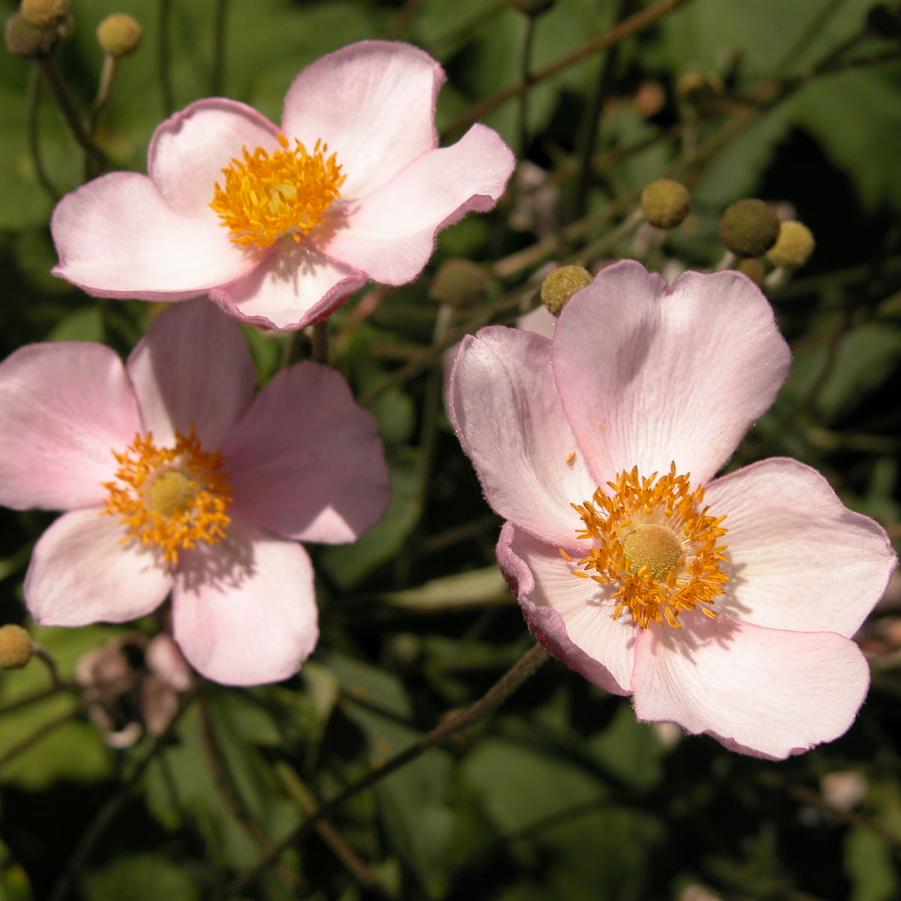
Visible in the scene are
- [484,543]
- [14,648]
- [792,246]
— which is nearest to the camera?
[14,648]

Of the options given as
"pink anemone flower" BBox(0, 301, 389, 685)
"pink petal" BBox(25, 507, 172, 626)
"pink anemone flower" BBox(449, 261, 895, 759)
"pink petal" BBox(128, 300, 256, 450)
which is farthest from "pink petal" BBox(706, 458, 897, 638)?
"pink petal" BBox(25, 507, 172, 626)

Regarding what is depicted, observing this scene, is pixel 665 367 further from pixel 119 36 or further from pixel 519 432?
pixel 119 36

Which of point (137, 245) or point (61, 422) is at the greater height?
point (137, 245)

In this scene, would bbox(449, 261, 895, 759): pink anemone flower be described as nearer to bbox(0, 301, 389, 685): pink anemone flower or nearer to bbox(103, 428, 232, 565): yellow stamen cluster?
bbox(0, 301, 389, 685): pink anemone flower

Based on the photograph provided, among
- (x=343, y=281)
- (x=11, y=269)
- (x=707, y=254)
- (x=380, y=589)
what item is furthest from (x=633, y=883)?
(x=11, y=269)

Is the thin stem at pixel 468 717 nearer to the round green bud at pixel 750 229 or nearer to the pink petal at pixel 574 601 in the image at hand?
the pink petal at pixel 574 601

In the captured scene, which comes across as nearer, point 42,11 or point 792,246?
point 42,11

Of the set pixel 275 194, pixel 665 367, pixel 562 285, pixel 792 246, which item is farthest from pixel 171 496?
pixel 792 246

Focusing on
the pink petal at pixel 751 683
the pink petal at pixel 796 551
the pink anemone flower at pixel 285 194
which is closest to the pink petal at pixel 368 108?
the pink anemone flower at pixel 285 194
